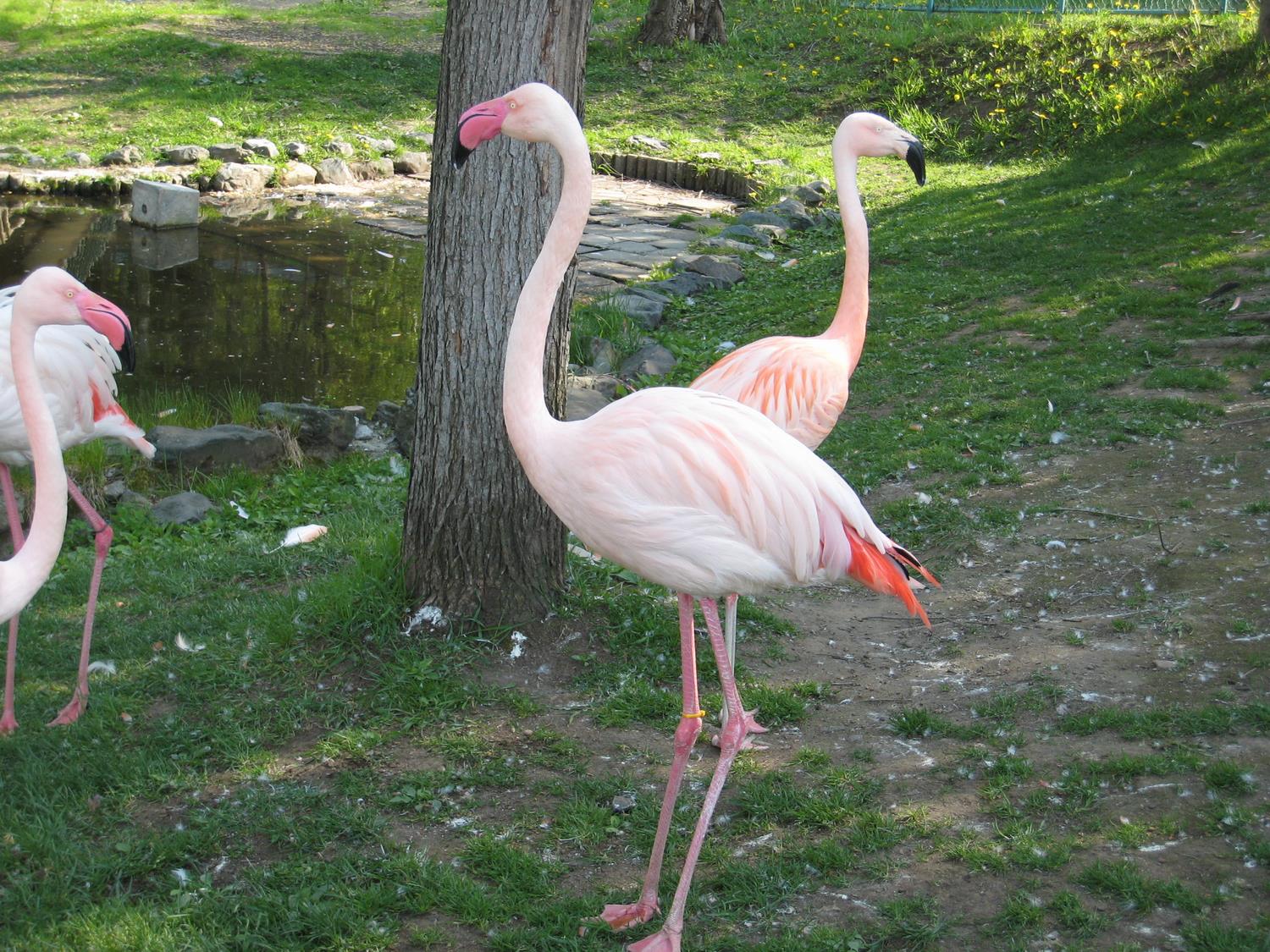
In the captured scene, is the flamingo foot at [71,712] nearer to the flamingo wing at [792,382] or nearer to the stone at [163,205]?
the flamingo wing at [792,382]

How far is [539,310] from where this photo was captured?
323 centimetres

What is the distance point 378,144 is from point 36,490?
A: 39.6ft

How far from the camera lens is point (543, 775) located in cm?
378

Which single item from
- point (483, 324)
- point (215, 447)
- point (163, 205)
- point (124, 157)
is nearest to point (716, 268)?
point (215, 447)

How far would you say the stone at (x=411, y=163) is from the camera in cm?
1441

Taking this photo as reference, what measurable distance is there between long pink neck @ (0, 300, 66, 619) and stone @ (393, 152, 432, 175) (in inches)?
446

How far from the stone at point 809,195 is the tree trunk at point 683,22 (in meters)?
7.21

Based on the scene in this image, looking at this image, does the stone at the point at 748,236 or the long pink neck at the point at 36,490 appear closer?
the long pink neck at the point at 36,490

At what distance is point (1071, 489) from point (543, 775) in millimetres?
3216

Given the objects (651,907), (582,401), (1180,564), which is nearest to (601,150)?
(582,401)

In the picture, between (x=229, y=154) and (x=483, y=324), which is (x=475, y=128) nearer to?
(x=483, y=324)

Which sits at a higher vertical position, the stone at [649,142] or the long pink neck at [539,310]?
the stone at [649,142]

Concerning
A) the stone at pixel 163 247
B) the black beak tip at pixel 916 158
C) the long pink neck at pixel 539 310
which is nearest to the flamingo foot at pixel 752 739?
the long pink neck at pixel 539 310

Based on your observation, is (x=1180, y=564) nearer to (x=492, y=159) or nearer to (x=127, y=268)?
(x=492, y=159)
